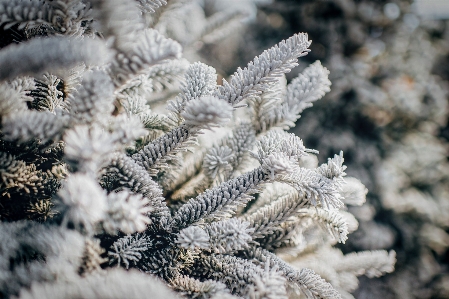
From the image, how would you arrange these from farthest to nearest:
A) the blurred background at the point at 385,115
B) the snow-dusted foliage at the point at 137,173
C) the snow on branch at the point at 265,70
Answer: the blurred background at the point at 385,115 → the snow on branch at the point at 265,70 → the snow-dusted foliage at the point at 137,173

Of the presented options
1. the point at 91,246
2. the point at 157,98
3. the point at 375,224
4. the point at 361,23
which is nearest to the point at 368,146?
the point at 375,224

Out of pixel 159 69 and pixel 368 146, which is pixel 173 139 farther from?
pixel 368 146

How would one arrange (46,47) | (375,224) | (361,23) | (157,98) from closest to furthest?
(46,47) < (157,98) < (375,224) < (361,23)

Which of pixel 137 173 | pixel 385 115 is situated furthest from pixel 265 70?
pixel 385 115

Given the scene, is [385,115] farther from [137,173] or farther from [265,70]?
[137,173]

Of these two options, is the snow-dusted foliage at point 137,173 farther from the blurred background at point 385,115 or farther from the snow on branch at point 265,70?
the blurred background at point 385,115

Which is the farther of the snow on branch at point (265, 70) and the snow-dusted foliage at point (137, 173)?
the snow on branch at point (265, 70)

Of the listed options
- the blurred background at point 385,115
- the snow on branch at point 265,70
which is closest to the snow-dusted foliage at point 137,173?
the snow on branch at point 265,70

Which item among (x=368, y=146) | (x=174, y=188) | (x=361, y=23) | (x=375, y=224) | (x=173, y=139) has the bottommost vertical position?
(x=375, y=224)
